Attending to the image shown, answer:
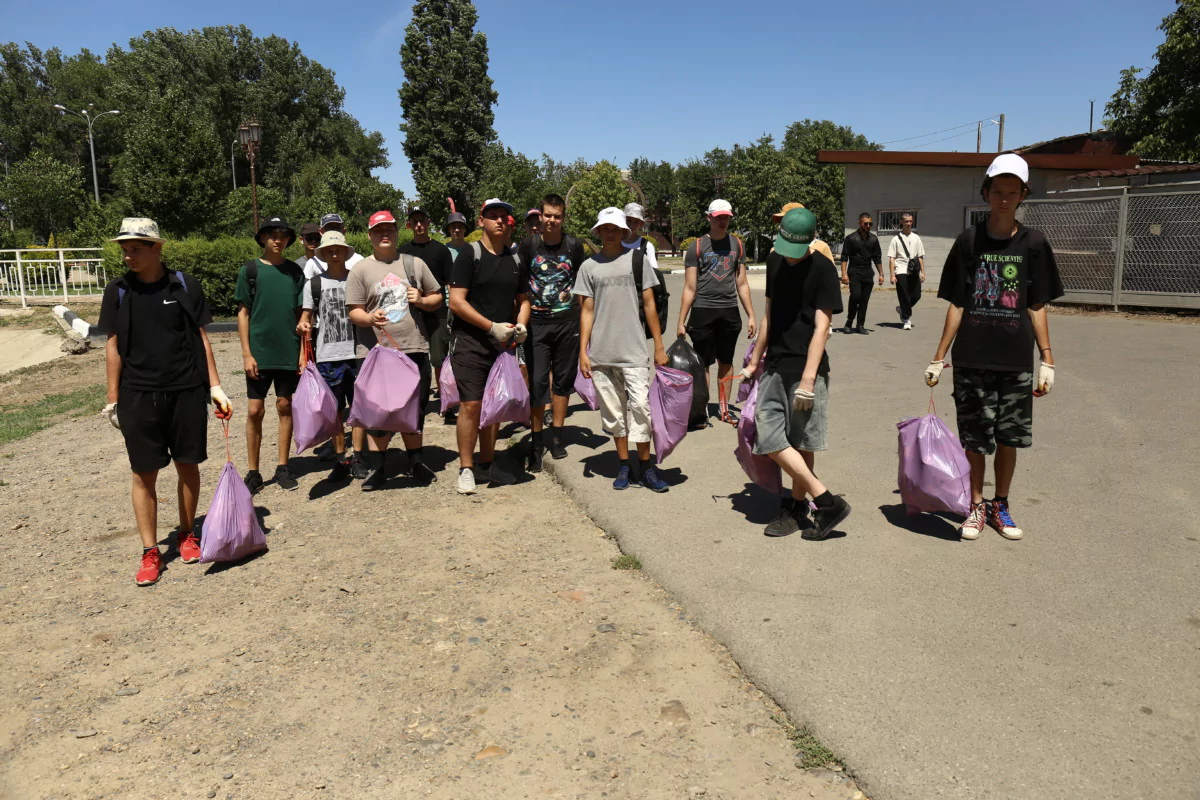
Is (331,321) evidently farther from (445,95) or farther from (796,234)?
(445,95)

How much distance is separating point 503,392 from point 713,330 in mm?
2333

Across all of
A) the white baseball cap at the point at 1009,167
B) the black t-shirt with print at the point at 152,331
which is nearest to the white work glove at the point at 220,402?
the black t-shirt with print at the point at 152,331

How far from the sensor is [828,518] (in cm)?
470

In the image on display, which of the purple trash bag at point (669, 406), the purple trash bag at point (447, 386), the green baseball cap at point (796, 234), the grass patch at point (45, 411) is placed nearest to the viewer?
the green baseball cap at point (796, 234)

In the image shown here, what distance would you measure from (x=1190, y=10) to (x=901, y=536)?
101 ft

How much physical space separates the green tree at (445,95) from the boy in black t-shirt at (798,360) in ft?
182

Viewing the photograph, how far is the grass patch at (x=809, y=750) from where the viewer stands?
2799 millimetres

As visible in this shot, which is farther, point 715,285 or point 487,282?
point 715,285

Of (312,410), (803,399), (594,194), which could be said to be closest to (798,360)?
(803,399)

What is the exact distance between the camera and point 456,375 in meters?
5.92

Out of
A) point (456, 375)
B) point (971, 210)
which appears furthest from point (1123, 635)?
point (971, 210)

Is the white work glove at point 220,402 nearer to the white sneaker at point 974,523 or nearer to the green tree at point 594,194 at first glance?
the white sneaker at point 974,523

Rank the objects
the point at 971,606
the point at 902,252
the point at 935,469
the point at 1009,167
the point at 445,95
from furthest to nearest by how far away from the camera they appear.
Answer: the point at 445,95
the point at 902,252
the point at 935,469
the point at 1009,167
the point at 971,606

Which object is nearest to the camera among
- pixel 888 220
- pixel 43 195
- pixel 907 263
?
pixel 907 263
